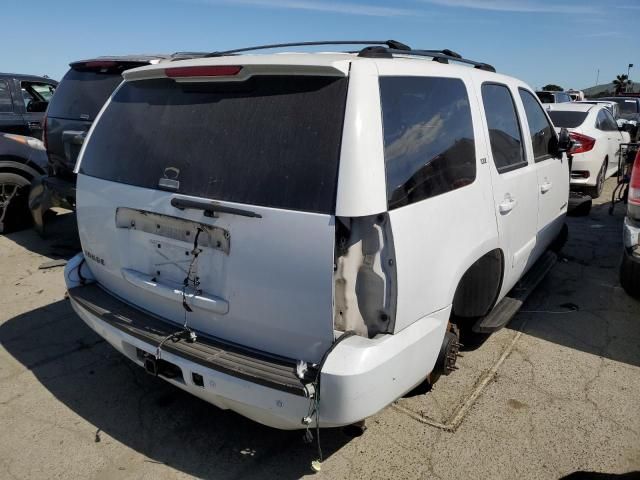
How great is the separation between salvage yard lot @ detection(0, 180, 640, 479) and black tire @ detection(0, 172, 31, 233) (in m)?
2.87

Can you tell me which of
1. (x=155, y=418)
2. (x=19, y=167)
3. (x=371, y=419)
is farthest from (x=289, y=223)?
(x=19, y=167)

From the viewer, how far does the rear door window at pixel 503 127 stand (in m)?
3.19

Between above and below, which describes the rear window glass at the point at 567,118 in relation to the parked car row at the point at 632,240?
below

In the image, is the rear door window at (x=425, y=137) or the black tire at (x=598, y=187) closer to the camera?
the rear door window at (x=425, y=137)

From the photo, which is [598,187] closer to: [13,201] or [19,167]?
[19,167]

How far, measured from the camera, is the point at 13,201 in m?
6.57

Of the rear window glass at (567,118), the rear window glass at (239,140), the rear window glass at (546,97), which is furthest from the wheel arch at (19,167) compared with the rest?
the rear window glass at (546,97)

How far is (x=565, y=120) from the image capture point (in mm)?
8633

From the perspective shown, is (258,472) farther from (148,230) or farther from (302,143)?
(302,143)

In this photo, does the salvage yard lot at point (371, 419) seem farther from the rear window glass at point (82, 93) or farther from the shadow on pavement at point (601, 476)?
the rear window glass at point (82, 93)

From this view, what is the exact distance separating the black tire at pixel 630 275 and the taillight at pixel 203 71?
328 centimetres

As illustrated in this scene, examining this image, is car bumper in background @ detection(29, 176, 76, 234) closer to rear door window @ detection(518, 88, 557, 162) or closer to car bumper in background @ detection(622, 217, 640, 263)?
rear door window @ detection(518, 88, 557, 162)

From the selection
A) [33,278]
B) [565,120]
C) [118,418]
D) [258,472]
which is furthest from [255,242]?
[565,120]

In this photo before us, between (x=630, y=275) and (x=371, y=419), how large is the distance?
2498 millimetres
